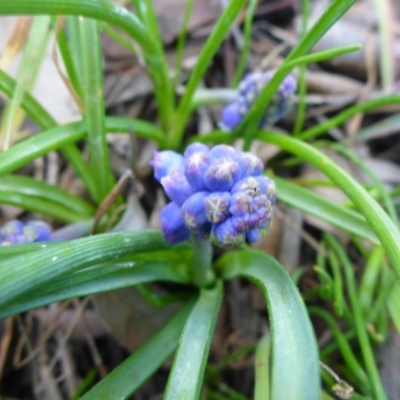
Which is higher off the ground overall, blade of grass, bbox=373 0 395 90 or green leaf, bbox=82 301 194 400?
blade of grass, bbox=373 0 395 90

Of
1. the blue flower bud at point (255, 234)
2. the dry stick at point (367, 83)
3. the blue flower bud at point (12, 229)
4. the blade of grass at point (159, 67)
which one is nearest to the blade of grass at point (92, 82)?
the blade of grass at point (159, 67)

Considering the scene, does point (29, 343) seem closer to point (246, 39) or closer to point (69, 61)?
point (69, 61)

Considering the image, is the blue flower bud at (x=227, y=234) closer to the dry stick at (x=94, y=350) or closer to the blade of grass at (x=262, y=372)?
the blade of grass at (x=262, y=372)

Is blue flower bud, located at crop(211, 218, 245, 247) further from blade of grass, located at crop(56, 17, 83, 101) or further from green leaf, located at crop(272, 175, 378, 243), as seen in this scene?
blade of grass, located at crop(56, 17, 83, 101)

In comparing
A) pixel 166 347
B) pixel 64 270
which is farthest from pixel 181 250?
pixel 64 270

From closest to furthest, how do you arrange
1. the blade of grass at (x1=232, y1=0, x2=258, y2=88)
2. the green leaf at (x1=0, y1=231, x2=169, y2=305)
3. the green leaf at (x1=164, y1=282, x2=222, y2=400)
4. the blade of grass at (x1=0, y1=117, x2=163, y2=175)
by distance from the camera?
the green leaf at (x1=0, y1=231, x2=169, y2=305) < the green leaf at (x1=164, y1=282, x2=222, y2=400) < the blade of grass at (x1=0, y1=117, x2=163, y2=175) < the blade of grass at (x1=232, y1=0, x2=258, y2=88)

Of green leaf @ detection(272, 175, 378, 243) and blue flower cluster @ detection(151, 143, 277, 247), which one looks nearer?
blue flower cluster @ detection(151, 143, 277, 247)

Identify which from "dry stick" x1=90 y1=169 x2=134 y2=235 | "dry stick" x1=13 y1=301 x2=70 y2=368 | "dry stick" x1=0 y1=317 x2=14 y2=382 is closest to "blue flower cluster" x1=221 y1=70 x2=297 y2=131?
"dry stick" x1=90 y1=169 x2=134 y2=235
